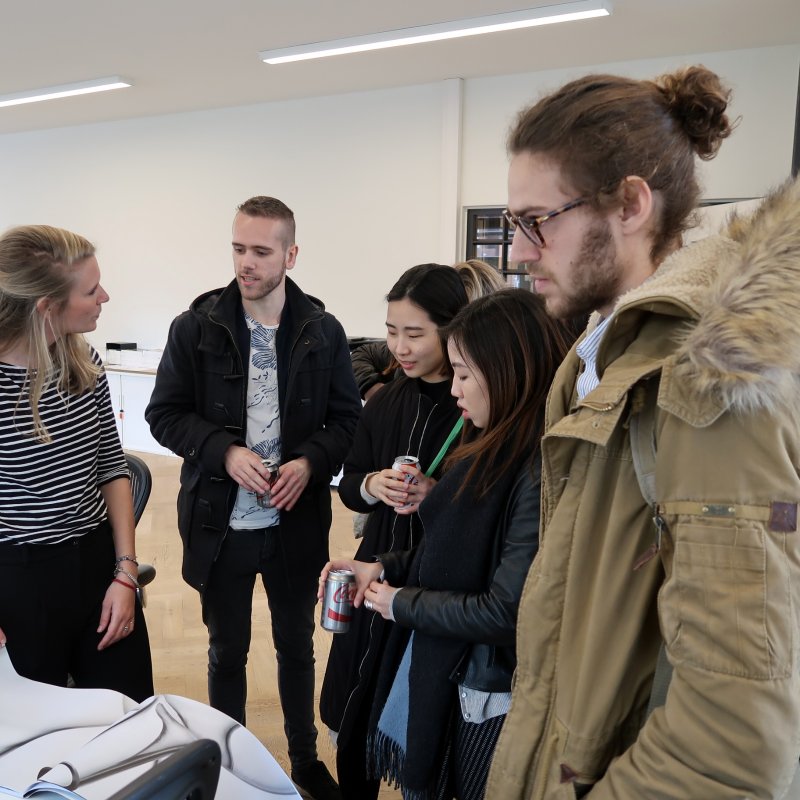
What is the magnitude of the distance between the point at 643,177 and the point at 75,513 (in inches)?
A: 53.5

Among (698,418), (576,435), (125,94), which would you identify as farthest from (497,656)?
(125,94)

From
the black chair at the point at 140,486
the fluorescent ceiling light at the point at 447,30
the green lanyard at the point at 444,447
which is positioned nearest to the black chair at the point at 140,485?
the black chair at the point at 140,486

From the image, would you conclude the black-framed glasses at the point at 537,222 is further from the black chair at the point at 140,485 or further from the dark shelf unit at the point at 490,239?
the dark shelf unit at the point at 490,239

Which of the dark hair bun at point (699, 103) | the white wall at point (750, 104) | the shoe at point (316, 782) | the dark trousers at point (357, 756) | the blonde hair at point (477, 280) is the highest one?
the white wall at point (750, 104)

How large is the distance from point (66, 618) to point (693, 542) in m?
1.35

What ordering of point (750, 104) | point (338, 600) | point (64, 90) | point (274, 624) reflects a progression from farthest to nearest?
A: point (64, 90) < point (750, 104) < point (274, 624) < point (338, 600)

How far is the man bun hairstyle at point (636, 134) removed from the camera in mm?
839

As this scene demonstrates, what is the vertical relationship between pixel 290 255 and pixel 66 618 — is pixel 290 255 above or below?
above

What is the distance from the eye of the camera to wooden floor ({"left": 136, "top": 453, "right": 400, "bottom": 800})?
7.82ft

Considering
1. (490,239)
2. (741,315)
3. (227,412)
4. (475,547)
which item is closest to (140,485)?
(227,412)

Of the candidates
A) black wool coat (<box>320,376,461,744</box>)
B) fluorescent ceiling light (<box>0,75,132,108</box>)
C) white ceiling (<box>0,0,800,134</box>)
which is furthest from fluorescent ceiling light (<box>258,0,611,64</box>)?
black wool coat (<box>320,376,461,744</box>)

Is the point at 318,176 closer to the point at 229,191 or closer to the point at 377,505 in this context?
the point at 229,191

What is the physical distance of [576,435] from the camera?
0.79 meters

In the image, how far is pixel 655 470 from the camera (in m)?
0.74
